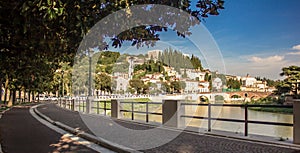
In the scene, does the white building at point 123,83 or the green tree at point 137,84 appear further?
the white building at point 123,83

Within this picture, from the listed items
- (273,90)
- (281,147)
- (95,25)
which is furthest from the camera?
(273,90)

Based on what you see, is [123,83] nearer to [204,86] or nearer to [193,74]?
[204,86]

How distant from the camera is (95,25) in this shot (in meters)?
6.88

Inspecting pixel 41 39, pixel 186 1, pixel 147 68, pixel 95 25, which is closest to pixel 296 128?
pixel 186 1

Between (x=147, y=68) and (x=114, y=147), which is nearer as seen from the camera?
(x=114, y=147)

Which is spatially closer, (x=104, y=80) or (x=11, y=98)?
(x=104, y=80)

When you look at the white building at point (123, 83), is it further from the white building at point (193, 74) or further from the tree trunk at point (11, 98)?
the tree trunk at point (11, 98)

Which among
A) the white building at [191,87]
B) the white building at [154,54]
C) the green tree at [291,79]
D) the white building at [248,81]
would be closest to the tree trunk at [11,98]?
the white building at [248,81]

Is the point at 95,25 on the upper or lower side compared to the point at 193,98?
upper

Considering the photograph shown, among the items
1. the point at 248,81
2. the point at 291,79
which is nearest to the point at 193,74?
the point at 248,81

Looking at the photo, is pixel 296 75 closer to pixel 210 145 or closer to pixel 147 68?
pixel 147 68

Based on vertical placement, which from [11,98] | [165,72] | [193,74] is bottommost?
[11,98]

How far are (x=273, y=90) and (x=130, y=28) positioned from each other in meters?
47.5

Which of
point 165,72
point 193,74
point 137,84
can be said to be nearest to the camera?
point 193,74
